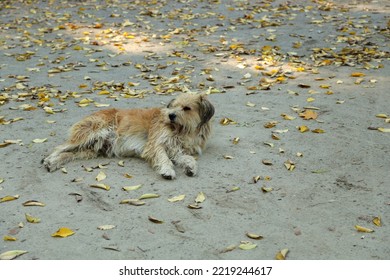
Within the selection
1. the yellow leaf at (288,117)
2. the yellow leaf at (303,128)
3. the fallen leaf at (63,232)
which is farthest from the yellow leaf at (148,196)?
the yellow leaf at (288,117)

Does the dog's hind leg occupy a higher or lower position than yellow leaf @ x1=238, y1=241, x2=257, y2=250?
lower

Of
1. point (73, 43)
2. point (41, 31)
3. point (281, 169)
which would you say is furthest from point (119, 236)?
point (41, 31)

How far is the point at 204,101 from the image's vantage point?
607 cm

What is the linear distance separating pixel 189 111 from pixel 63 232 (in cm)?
222

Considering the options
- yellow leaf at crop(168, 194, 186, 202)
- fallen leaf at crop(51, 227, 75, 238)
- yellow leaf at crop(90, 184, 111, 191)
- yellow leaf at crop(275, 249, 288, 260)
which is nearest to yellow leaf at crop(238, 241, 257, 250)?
yellow leaf at crop(275, 249, 288, 260)

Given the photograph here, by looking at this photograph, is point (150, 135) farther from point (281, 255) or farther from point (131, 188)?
point (281, 255)

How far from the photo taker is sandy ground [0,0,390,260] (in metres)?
4.43

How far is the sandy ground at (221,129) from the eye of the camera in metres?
4.43

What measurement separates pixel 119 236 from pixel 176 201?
32.2 inches

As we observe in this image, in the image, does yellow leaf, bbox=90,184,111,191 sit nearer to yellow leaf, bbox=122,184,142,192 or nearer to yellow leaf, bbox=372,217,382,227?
yellow leaf, bbox=122,184,142,192

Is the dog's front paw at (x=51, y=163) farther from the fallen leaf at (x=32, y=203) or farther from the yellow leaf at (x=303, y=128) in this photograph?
the yellow leaf at (x=303, y=128)

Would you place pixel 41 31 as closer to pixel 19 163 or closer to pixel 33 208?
pixel 19 163

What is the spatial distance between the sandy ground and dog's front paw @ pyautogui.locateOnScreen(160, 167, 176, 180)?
0.26 ft

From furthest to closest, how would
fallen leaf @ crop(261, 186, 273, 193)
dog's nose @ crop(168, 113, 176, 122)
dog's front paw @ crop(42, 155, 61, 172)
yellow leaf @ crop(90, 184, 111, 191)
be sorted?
1. dog's nose @ crop(168, 113, 176, 122)
2. dog's front paw @ crop(42, 155, 61, 172)
3. yellow leaf @ crop(90, 184, 111, 191)
4. fallen leaf @ crop(261, 186, 273, 193)
